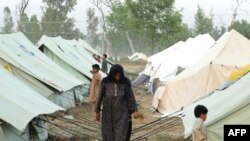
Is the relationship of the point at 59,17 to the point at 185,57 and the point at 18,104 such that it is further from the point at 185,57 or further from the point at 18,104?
the point at 18,104

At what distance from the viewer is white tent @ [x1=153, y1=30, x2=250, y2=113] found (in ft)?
36.2

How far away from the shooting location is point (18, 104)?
6.67 meters

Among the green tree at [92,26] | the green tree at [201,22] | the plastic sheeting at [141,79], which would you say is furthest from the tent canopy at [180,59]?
the green tree at [92,26]

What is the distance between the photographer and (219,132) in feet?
19.7

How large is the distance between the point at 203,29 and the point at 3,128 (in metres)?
37.2

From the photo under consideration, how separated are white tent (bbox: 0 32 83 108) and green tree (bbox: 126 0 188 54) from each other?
1739 centimetres

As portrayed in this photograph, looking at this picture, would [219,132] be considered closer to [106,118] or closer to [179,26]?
[106,118]

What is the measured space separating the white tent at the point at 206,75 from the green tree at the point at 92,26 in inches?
1921

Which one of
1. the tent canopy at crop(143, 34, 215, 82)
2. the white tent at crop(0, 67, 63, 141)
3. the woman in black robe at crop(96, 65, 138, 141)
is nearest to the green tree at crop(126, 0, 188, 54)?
the tent canopy at crop(143, 34, 215, 82)

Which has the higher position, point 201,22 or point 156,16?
point 201,22

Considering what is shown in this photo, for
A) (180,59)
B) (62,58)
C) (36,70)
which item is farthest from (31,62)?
(180,59)

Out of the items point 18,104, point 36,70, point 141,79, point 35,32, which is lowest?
point 18,104

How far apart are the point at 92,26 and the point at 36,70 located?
5282 centimetres

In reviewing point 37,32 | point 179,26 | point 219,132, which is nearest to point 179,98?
point 219,132
